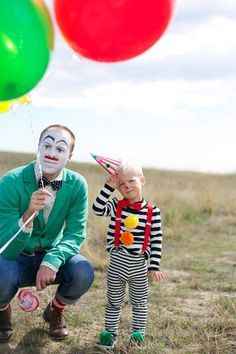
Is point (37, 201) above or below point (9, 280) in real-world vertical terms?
above

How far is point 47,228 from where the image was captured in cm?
436

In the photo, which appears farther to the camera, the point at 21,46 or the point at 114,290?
the point at 114,290

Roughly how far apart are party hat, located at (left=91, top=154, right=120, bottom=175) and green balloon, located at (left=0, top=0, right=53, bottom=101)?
2.83 feet

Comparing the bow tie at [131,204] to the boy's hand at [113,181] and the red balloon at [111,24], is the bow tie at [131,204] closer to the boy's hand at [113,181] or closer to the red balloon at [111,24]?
the boy's hand at [113,181]

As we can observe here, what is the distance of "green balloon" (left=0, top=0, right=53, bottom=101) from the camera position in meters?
3.38

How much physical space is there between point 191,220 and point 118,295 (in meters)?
5.87

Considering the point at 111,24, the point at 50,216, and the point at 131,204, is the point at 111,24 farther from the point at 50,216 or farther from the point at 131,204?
the point at 50,216

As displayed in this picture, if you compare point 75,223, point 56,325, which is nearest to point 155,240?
point 75,223

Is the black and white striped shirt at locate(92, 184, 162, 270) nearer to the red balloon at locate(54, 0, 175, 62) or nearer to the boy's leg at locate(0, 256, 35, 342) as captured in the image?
the boy's leg at locate(0, 256, 35, 342)

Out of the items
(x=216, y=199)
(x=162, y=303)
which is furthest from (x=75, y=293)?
(x=216, y=199)

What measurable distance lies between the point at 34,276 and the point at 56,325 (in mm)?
401

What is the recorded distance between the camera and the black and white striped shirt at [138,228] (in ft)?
13.9

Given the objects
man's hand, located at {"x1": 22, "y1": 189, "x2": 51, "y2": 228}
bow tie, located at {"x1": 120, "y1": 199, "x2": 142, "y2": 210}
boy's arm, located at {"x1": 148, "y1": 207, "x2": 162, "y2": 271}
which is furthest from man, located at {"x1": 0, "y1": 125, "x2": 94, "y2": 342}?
boy's arm, located at {"x1": 148, "y1": 207, "x2": 162, "y2": 271}

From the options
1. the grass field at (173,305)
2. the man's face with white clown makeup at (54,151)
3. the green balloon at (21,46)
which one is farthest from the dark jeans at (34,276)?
the green balloon at (21,46)
